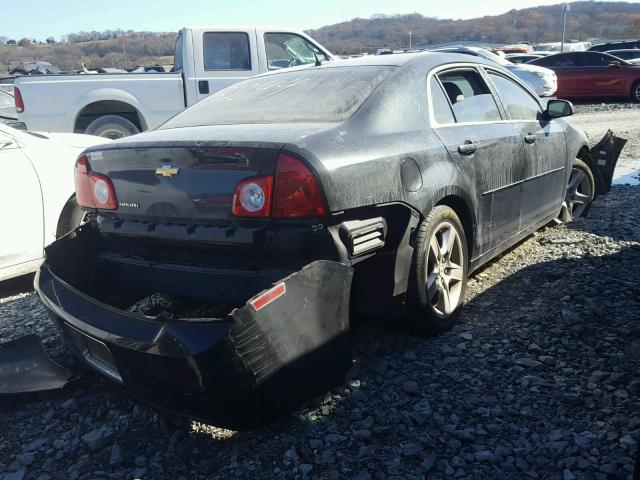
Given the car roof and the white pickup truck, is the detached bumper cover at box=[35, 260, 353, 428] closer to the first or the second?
the car roof

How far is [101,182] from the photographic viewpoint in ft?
10.2

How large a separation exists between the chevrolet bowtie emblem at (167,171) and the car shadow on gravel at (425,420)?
1130 millimetres

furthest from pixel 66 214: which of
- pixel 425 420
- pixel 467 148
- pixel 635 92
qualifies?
pixel 635 92

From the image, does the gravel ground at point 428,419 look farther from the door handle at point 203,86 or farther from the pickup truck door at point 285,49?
the pickup truck door at point 285,49

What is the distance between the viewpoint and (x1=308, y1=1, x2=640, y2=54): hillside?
3204 inches

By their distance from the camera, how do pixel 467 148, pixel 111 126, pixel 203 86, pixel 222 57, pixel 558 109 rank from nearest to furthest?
pixel 467 148, pixel 558 109, pixel 111 126, pixel 203 86, pixel 222 57

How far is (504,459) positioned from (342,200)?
1276 millimetres

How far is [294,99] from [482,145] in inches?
48.9

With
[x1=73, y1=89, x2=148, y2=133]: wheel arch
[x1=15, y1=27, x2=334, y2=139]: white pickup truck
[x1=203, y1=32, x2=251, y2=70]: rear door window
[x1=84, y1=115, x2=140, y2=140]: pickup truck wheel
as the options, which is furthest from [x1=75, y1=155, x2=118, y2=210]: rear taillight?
[x1=203, y1=32, x2=251, y2=70]: rear door window

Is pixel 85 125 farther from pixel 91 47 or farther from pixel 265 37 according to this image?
pixel 91 47

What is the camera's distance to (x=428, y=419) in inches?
105

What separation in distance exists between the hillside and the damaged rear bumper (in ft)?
242

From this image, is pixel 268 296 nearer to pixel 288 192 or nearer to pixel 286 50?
pixel 288 192

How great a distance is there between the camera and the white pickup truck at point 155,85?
28.0 ft
